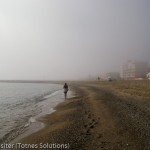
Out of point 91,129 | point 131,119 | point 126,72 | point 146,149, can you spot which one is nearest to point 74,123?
point 91,129

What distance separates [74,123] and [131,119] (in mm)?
4431

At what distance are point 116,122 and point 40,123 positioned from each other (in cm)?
672

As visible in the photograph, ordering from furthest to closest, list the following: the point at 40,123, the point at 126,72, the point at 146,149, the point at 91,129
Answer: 1. the point at 126,72
2. the point at 40,123
3. the point at 91,129
4. the point at 146,149

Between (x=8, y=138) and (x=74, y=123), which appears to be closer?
(x=8, y=138)

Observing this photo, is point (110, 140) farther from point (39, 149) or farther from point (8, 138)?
point (8, 138)

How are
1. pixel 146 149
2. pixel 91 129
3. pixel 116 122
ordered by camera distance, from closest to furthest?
pixel 146 149, pixel 91 129, pixel 116 122

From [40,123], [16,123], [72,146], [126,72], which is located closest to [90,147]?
[72,146]

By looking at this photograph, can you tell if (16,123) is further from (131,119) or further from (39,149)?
(131,119)

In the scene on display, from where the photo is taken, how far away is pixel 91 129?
14.3 meters

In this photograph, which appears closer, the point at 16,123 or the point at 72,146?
the point at 72,146

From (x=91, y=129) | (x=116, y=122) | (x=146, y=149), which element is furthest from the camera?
(x=116, y=122)

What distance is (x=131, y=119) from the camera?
16.3 m

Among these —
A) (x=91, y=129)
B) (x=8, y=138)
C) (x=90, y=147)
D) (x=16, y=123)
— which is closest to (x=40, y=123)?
(x=16, y=123)

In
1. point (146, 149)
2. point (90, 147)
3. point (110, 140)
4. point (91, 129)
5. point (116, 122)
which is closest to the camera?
point (146, 149)
